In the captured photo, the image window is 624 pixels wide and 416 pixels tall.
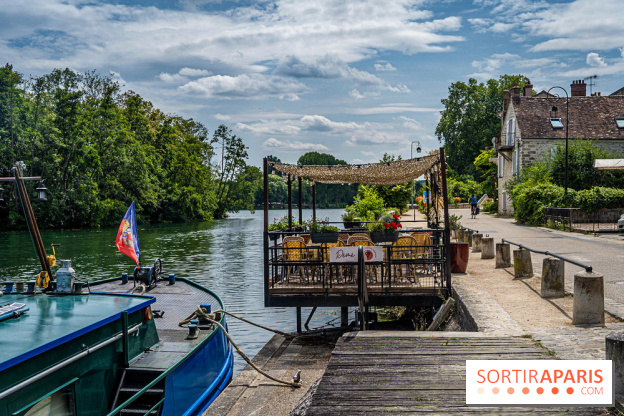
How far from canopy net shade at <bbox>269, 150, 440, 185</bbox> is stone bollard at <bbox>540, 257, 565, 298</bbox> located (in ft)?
10.7

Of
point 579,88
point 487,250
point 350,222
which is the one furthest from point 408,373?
point 579,88

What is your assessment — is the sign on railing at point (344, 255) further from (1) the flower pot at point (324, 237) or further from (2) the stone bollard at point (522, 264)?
(2) the stone bollard at point (522, 264)

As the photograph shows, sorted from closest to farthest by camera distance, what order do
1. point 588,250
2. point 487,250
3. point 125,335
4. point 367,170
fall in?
point 125,335
point 367,170
point 487,250
point 588,250

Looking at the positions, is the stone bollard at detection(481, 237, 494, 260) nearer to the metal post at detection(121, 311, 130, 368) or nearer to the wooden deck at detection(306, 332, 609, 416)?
the wooden deck at detection(306, 332, 609, 416)

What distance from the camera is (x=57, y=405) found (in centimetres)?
598

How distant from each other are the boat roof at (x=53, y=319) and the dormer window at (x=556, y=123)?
4215 cm

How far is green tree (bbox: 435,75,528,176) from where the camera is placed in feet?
269

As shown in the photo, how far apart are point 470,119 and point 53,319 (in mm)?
82718

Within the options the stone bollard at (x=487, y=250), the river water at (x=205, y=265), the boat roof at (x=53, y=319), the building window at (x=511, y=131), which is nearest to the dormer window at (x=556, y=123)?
the building window at (x=511, y=131)

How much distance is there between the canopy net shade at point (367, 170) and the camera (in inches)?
500

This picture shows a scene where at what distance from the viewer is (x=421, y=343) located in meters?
6.86

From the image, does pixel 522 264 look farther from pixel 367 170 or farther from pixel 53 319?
pixel 53 319

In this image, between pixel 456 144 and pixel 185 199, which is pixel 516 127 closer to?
pixel 456 144

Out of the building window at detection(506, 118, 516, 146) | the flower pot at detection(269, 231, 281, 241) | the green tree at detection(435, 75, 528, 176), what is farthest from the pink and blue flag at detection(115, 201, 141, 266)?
the green tree at detection(435, 75, 528, 176)
